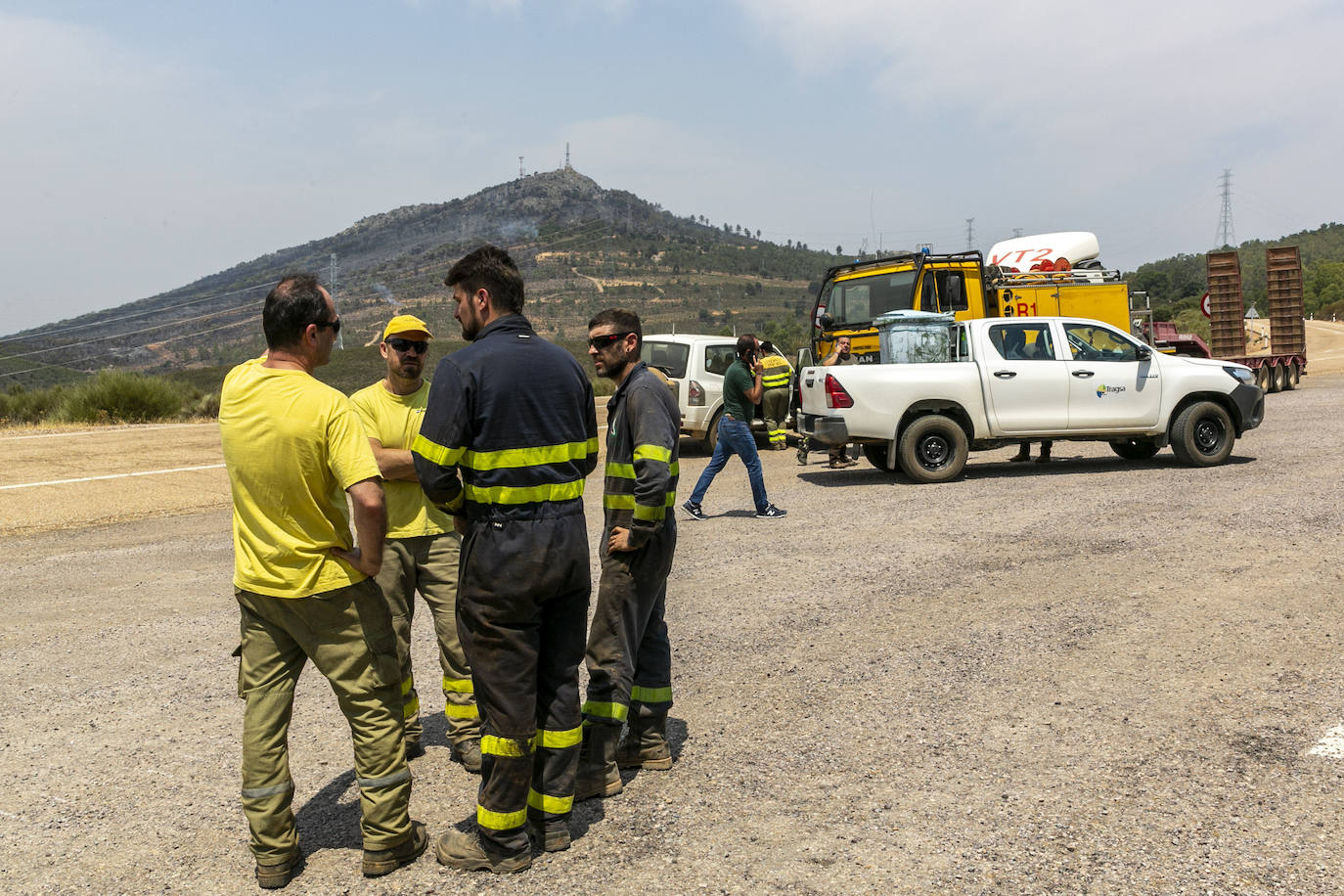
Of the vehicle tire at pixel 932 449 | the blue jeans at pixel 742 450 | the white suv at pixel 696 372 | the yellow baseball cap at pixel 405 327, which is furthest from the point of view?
the white suv at pixel 696 372

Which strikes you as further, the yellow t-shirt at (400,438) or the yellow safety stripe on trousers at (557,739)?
the yellow t-shirt at (400,438)

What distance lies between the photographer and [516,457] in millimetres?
3426

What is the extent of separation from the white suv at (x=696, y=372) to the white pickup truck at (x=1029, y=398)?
3.57 m

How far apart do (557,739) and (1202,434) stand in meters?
11.5

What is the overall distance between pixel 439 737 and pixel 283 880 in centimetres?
139

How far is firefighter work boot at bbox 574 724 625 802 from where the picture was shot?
4023 millimetres

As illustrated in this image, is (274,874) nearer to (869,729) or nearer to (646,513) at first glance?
(646,513)

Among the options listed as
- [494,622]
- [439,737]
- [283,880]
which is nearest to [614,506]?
[494,622]

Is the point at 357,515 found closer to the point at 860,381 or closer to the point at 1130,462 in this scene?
the point at 860,381

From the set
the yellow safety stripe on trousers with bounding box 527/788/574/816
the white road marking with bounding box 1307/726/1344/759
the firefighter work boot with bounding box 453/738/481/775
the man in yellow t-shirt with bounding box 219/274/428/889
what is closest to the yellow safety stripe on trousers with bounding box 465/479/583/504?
the man in yellow t-shirt with bounding box 219/274/428/889

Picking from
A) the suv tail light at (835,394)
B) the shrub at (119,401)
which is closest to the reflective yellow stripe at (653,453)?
the suv tail light at (835,394)

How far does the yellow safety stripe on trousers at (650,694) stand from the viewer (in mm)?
4320

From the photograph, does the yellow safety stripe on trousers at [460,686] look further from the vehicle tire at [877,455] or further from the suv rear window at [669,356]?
the suv rear window at [669,356]

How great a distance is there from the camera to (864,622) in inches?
252
